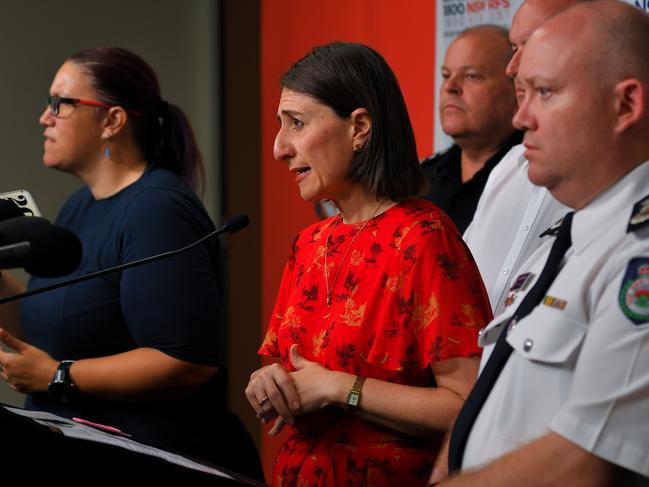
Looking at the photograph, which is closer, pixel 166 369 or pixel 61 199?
pixel 166 369

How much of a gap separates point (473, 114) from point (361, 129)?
108 cm

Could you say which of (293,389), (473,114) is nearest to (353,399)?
(293,389)

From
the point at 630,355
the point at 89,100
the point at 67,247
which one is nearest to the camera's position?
the point at 630,355

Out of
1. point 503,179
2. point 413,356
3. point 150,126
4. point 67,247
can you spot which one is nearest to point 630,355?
point 413,356

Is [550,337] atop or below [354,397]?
atop

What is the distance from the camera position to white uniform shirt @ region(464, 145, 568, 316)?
80.2 inches

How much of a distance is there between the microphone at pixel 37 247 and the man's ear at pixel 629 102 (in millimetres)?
725

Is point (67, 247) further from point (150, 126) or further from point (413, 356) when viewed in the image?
point (150, 126)

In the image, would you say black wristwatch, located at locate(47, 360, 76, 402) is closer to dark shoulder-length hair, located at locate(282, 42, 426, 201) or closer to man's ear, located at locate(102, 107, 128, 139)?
man's ear, located at locate(102, 107, 128, 139)

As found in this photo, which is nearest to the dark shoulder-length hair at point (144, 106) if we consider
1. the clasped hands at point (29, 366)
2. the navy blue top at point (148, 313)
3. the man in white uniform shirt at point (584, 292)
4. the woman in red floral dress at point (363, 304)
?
the navy blue top at point (148, 313)

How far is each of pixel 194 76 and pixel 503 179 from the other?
2.14 m

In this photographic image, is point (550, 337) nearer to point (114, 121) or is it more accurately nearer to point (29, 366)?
point (29, 366)

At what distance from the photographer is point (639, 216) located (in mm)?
1229

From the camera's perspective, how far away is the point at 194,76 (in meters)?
4.11
